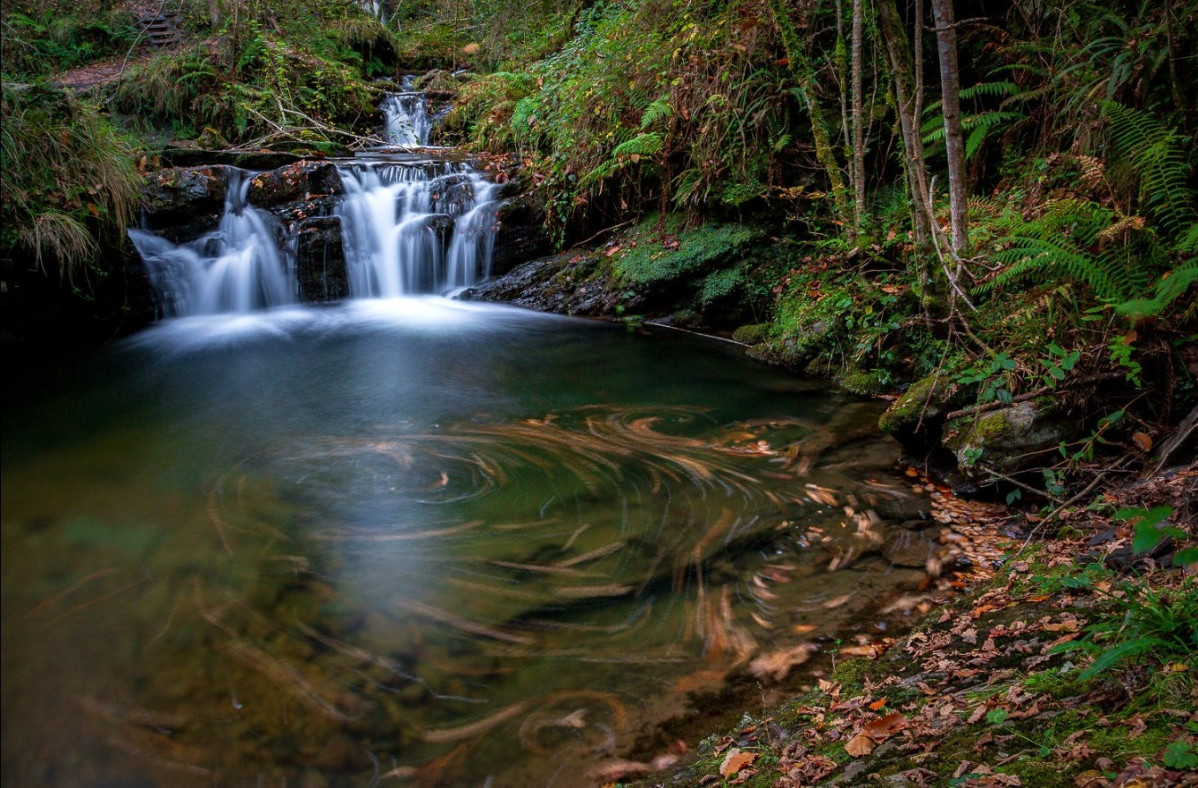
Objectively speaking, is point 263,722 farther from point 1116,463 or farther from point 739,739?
point 1116,463

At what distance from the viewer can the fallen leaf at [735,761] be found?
220 centimetres

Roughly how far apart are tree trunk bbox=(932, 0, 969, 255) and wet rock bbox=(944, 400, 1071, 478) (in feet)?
4.57

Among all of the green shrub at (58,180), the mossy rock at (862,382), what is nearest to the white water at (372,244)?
the green shrub at (58,180)

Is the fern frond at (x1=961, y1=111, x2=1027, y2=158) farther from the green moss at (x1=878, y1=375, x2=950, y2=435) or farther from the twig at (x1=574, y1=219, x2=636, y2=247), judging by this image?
the twig at (x1=574, y1=219, x2=636, y2=247)

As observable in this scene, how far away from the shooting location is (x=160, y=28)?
42.6ft

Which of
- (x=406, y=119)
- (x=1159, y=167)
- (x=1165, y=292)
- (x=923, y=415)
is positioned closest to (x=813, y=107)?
(x=1159, y=167)

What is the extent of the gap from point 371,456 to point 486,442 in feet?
2.75

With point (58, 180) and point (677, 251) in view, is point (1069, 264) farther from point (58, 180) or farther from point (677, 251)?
point (58, 180)

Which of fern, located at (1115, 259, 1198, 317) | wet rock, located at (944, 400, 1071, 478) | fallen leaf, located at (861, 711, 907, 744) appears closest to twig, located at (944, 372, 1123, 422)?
wet rock, located at (944, 400, 1071, 478)

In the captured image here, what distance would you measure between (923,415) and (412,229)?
7.52m

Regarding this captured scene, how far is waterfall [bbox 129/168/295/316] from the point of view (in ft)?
27.7

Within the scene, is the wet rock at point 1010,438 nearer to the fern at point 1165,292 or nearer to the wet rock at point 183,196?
the fern at point 1165,292

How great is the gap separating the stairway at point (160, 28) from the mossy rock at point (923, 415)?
13502mm

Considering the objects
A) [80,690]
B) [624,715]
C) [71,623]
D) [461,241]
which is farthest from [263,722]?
[461,241]
